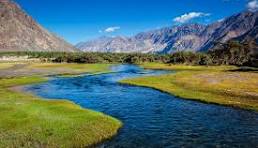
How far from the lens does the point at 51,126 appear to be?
42.4 m

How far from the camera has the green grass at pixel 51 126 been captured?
124ft

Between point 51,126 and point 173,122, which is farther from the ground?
point 51,126

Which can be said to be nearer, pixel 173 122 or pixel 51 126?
pixel 51 126

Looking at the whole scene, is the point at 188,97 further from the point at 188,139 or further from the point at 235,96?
the point at 188,139

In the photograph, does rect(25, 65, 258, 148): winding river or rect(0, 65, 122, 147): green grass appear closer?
rect(0, 65, 122, 147): green grass

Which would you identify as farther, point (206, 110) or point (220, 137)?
point (206, 110)

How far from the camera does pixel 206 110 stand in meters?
58.2

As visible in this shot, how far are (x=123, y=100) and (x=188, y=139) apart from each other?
101 ft

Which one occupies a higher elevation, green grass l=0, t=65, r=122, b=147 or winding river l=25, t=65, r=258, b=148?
green grass l=0, t=65, r=122, b=147

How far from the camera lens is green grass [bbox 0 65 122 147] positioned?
37.7m

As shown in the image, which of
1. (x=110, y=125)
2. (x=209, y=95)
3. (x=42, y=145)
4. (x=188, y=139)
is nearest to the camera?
(x=42, y=145)

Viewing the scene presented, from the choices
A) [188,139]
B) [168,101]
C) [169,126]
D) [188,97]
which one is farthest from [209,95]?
[188,139]

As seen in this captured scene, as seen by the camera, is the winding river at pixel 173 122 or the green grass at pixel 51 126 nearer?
the green grass at pixel 51 126

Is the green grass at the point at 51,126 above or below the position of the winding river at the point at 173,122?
above
